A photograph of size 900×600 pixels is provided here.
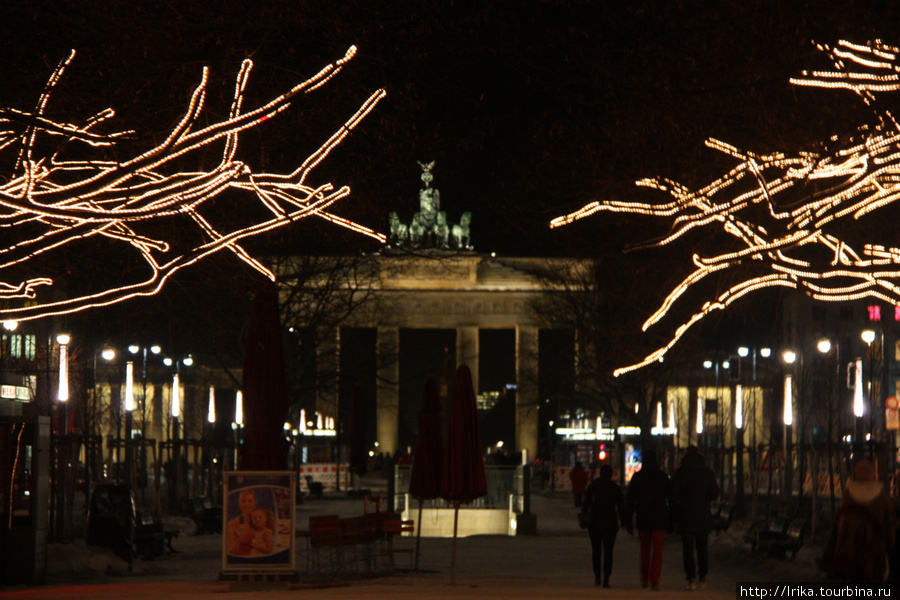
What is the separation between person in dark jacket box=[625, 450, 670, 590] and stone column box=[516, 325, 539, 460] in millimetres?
43619

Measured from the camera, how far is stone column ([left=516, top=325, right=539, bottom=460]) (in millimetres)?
→ 63156

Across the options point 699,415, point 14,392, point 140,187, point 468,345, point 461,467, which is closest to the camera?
point 140,187

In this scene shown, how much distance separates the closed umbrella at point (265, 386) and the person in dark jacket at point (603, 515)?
3804 mm

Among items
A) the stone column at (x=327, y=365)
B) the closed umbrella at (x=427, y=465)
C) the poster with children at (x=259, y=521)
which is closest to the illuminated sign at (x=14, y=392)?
the poster with children at (x=259, y=521)

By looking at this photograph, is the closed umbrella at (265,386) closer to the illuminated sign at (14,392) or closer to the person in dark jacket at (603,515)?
the person in dark jacket at (603,515)

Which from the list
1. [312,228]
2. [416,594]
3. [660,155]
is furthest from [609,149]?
[416,594]

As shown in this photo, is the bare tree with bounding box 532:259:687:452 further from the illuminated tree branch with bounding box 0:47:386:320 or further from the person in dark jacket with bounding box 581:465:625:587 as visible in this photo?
the illuminated tree branch with bounding box 0:47:386:320

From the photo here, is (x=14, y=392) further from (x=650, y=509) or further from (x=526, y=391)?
(x=526, y=391)

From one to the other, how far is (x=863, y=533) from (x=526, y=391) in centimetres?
5276

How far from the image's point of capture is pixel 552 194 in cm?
1666

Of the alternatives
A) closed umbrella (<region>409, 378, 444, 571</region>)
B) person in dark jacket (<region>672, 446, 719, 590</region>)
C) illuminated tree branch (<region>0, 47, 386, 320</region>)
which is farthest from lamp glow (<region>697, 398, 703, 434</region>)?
illuminated tree branch (<region>0, 47, 386, 320</region>)

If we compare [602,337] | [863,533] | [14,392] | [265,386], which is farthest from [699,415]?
[863,533]

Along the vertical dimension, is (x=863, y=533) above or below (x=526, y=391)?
below

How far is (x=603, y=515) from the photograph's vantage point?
15547mm
